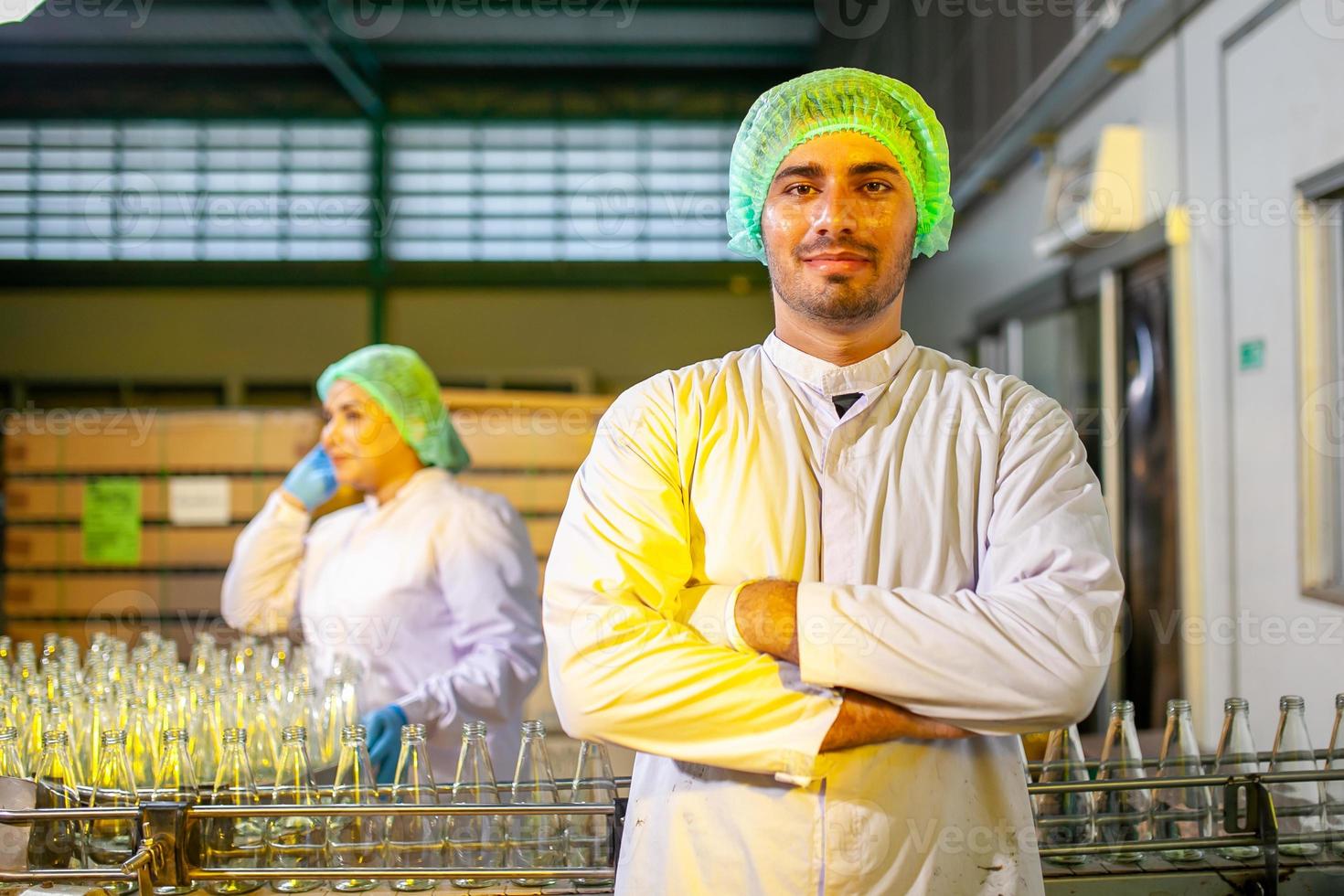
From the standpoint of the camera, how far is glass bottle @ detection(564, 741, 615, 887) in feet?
4.71

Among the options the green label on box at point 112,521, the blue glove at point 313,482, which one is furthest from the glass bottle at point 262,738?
the green label on box at point 112,521

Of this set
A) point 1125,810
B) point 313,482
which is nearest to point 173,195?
point 313,482

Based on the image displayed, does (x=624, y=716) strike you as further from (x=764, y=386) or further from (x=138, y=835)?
(x=138, y=835)

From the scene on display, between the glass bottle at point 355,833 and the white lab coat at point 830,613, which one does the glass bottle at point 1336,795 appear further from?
the glass bottle at point 355,833

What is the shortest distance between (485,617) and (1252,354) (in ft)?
7.00

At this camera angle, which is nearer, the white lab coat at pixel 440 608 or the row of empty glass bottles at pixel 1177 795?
the row of empty glass bottles at pixel 1177 795

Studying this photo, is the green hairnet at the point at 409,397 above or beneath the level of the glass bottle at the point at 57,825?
above

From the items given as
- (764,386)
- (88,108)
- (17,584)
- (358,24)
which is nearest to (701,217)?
(358,24)

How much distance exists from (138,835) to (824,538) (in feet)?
3.15

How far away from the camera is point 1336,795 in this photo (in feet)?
5.26

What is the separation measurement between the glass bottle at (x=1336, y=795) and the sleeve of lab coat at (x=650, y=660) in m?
0.85

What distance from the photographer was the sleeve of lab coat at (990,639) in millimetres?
1110

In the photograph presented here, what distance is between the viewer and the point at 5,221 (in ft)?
22.9

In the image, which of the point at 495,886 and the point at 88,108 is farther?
the point at 88,108
